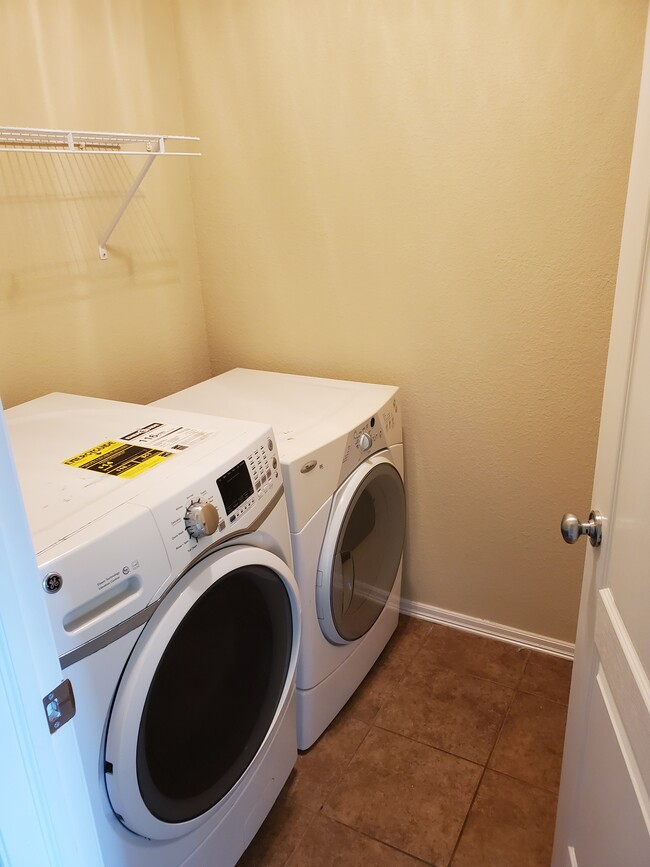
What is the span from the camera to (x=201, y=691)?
3.92ft

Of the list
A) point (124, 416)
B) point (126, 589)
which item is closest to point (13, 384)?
point (124, 416)

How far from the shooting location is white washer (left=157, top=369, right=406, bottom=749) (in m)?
1.52

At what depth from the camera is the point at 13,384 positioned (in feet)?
5.34

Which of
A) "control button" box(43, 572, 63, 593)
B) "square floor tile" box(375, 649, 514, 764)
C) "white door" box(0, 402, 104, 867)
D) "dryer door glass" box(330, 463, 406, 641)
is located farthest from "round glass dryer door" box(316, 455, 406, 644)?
"white door" box(0, 402, 104, 867)

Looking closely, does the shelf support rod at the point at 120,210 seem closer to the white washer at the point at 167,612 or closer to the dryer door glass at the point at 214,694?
the white washer at the point at 167,612

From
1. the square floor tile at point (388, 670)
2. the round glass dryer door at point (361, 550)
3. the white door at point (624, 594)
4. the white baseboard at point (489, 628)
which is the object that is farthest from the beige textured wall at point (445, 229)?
the white door at point (624, 594)

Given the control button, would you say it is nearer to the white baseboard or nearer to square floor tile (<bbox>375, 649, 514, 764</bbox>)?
square floor tile (<bbox>375, 649, 514, 764</bbox>)

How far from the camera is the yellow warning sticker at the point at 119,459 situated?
3.76 ft

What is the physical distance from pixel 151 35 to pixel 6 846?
2.01 meters

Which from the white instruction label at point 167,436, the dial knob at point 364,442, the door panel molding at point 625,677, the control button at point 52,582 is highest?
the white instruction label at point 167,436

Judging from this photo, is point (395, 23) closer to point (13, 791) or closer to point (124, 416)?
point (124, 416)

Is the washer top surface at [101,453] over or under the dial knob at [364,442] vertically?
over

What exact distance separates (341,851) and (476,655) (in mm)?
789

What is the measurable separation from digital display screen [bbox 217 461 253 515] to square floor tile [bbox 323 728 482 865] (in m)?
0.92
